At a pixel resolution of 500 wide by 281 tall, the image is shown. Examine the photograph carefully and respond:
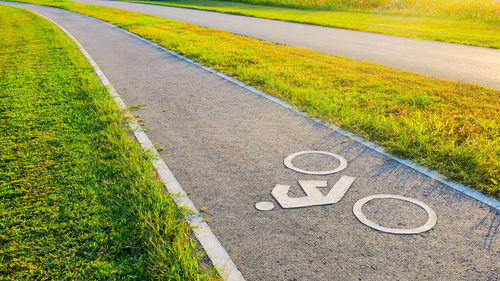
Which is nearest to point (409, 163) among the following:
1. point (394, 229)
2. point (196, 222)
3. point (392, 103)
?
point (394, 229)

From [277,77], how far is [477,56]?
6.84m

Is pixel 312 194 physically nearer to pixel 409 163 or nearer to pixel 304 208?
pixel 304 208

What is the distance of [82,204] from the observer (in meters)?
3.28

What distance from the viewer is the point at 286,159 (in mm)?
4293

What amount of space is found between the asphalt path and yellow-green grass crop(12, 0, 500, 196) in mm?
418

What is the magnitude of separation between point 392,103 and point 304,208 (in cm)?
371

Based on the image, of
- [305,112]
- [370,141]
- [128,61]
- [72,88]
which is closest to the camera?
[370,141]

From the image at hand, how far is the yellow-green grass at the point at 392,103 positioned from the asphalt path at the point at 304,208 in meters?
0.42

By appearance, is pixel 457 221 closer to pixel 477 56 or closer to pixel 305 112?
pixel 305 112

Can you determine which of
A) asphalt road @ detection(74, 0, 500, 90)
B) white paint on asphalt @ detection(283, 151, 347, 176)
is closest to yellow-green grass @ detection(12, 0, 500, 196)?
white paint on asphalt @ detection(283, 151, 347, 176)

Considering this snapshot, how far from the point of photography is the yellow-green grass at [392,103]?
13.8 feet

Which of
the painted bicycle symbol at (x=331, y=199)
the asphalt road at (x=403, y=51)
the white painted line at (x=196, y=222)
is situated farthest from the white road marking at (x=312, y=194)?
the asphalt road at (x=403, y=51)

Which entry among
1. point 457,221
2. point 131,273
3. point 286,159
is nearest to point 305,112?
point 286,159

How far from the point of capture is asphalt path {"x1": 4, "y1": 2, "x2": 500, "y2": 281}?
2.62 meters
